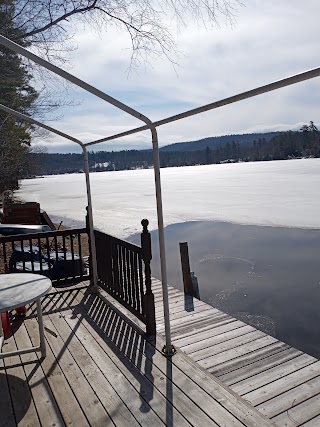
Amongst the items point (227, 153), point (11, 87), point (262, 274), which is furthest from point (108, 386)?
point (227, 153)

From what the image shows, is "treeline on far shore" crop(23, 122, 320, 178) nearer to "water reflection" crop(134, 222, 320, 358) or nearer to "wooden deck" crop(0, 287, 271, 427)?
"water reflection" crop(134, 222, 320, 358)

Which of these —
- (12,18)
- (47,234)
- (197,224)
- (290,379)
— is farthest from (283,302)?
(197,224)

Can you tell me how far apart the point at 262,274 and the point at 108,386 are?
5828mm

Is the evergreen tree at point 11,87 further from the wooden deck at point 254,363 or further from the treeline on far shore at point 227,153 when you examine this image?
the treeline on far shore at point 227,153

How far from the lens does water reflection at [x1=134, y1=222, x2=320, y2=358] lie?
5.36m

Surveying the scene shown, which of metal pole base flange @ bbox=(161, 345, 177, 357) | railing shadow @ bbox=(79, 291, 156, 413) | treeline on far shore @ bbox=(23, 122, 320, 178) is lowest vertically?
railing shadow @ bbox=(79, 291, 156, 413)

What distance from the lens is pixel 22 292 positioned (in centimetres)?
267

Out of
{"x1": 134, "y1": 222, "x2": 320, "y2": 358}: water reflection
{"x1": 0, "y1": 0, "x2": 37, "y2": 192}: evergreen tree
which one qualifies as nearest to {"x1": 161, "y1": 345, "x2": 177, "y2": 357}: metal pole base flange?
{"x1": 134, "y1": 222, "x2": 320, "y2": 358}: water reflection

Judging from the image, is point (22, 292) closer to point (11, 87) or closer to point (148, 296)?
point (148, 296)

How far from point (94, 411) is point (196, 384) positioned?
27.3 inches

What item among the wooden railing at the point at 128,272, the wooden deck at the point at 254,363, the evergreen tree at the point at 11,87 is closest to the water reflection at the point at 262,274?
the wooden deck at the point at 254,363

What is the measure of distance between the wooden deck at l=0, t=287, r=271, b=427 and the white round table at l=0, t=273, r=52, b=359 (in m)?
0.17

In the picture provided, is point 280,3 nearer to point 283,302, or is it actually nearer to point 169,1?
point 169,1

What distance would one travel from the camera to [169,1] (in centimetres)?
511
